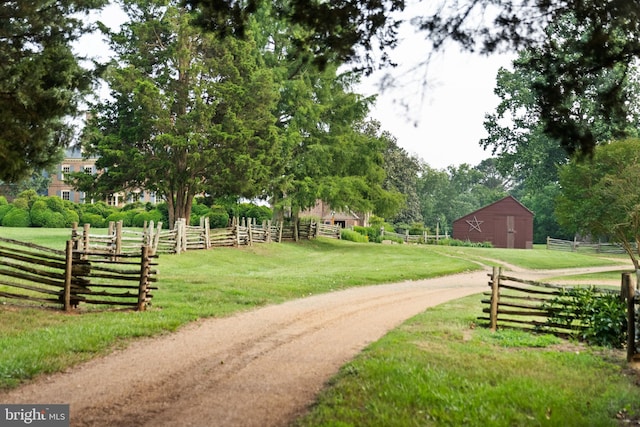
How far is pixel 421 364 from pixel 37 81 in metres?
8.72

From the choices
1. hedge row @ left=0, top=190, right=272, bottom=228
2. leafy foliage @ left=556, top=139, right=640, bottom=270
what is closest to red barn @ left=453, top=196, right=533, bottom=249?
hedge row @ left=0, top=190, right=272, bottom=228

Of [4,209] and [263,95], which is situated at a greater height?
[263,95]

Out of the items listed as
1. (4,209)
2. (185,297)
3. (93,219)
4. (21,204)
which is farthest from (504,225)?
(185,297)

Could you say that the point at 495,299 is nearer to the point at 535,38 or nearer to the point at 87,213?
the point at 535,38

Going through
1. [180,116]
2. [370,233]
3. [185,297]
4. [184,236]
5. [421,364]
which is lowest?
[185,297]

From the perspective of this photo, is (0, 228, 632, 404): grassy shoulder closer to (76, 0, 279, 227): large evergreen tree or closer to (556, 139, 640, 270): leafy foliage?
(76, 0, 279, 227): large evergreen tree

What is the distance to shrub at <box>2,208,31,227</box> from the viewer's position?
43.2 metres

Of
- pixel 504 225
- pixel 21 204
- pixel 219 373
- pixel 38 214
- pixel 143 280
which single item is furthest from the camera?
pixel 504 225

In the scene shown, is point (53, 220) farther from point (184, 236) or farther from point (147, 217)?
point (184, 236)

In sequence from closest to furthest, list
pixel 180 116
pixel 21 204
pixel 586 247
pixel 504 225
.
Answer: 1. pixel 180 116
2. pixel 21 204
3. pixel 586 247
4. pixel 504 225

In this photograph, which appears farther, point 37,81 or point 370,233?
point 370,233

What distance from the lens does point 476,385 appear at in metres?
7.11
